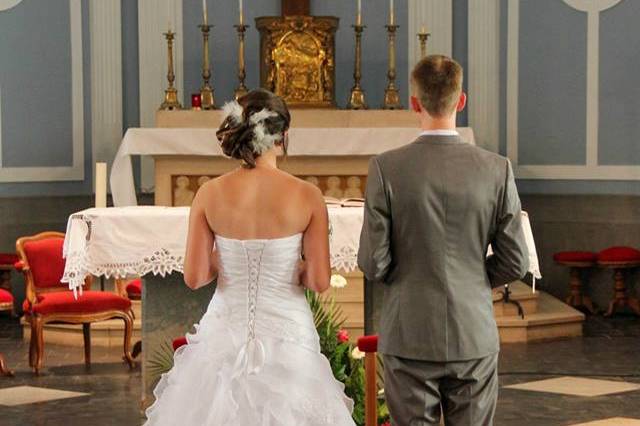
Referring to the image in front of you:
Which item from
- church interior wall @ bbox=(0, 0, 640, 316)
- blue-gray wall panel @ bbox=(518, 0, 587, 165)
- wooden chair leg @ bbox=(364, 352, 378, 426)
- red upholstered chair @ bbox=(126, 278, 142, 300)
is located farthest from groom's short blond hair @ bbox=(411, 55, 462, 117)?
blue-gray wall panel @ bbox=(518, 0, 587, 165)

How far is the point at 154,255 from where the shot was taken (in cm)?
640

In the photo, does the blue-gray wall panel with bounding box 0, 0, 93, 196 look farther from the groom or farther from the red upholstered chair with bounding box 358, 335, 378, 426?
the groom

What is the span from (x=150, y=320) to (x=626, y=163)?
19.0ft

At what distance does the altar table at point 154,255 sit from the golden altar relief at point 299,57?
4295mm

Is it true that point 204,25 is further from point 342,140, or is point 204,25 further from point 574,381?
point 574,381

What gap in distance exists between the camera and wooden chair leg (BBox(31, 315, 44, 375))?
8172mm

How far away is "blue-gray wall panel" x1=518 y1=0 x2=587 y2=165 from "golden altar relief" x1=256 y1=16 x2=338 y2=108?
1.84m

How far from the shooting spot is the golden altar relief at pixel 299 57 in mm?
10773

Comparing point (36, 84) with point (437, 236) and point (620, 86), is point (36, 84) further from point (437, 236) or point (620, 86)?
point (437, 236)

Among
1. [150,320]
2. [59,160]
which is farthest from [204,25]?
[150,320]

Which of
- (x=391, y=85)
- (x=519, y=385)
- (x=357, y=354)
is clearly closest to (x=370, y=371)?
(x=357, y=354)

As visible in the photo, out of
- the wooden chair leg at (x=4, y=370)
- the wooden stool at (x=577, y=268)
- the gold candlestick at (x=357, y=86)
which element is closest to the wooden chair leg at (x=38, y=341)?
the wooden chair leg at (x=4, y=370)

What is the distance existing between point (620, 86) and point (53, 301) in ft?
17.6

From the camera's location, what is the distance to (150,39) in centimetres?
1168
